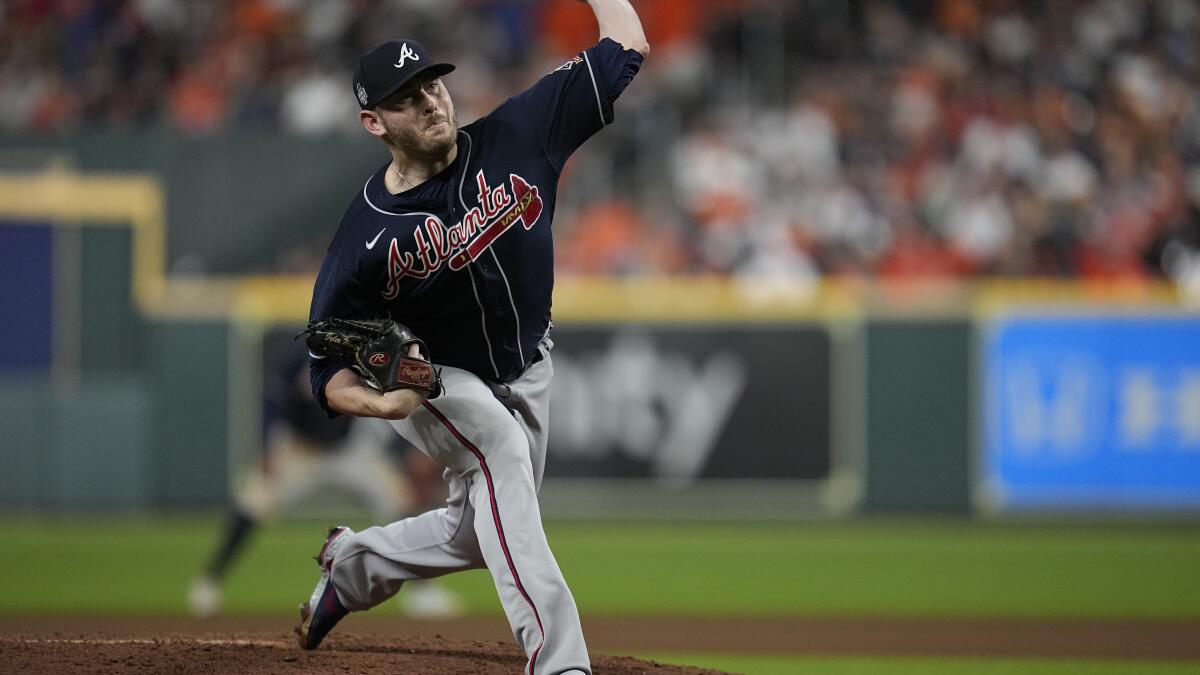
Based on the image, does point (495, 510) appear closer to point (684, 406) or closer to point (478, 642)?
point (478, 642)

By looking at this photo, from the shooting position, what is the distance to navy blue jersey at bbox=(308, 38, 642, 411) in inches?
185

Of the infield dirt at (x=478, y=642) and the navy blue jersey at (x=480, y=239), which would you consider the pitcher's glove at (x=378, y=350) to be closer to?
the navy blue jersey at (x=480, y=239)

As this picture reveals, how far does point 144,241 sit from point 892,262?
6.70 meters

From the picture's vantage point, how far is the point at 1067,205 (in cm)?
1461

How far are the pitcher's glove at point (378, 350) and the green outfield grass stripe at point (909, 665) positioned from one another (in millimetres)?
2704

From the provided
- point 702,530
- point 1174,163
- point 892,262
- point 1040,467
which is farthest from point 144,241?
point 1174,163

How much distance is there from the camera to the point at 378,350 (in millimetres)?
4543

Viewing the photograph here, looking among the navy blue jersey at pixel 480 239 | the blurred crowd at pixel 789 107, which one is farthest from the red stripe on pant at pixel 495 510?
the blurred crowd at pixel 789 107

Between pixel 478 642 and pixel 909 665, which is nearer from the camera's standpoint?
pixel 478 642

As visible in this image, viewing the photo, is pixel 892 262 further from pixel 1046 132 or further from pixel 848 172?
pixel 1046 132

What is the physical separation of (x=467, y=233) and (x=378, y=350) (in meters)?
0.45

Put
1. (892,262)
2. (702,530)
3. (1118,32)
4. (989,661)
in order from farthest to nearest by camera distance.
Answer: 1. (1118,32)
2. (892,262)
3. (702,530)
4. (989,661)

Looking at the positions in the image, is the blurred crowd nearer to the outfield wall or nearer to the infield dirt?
the outfield wall

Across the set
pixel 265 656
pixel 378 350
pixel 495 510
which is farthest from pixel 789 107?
pixel 378 350
